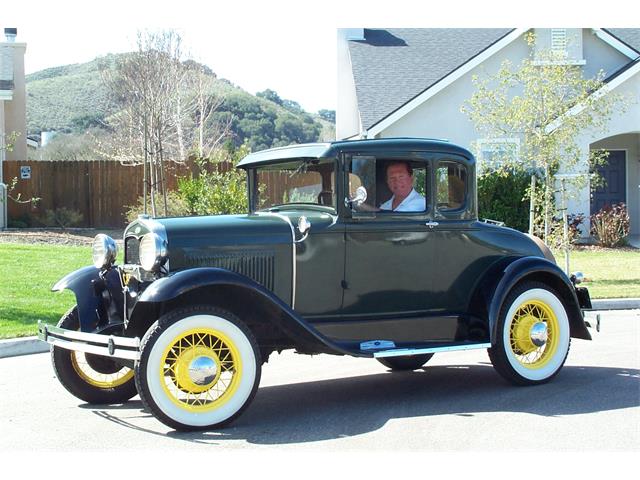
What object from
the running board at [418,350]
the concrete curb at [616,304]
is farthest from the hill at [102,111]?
the running board at [418,350]

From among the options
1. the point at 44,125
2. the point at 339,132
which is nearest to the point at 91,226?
the point at 339,132

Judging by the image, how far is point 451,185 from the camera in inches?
294

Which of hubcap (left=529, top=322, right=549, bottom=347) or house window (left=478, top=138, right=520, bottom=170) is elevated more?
house window (left=478, top=138, right=520, bottom=170)

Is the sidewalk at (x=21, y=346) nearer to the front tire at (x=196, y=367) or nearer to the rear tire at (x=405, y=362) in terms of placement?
the rear tire at (x=405, y=362)

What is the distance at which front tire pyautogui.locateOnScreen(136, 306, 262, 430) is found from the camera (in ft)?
19.5

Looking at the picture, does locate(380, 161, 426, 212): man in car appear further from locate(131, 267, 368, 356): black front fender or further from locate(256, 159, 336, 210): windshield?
locate(131, 267, 368, 356): black front fender

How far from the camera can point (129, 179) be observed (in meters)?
26.4

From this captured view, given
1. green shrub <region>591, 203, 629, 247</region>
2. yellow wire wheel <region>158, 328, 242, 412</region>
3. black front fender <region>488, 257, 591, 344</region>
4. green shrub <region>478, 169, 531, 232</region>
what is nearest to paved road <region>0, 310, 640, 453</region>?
yellow wire wheel <region>158, 328, 242, 412</region>

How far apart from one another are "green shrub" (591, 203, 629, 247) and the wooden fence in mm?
11603

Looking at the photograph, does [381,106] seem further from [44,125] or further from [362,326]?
[44,125]

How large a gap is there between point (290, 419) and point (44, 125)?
232 ft

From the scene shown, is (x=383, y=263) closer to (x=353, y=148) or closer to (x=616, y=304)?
(x=353, y=148)

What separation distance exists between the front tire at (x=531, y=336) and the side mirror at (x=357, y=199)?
1.49 metres

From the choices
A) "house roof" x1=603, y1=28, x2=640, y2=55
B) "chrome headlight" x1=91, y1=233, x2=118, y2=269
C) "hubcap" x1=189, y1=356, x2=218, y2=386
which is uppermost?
"house roof" x1=603, y1=28, x2=640, y2=55
